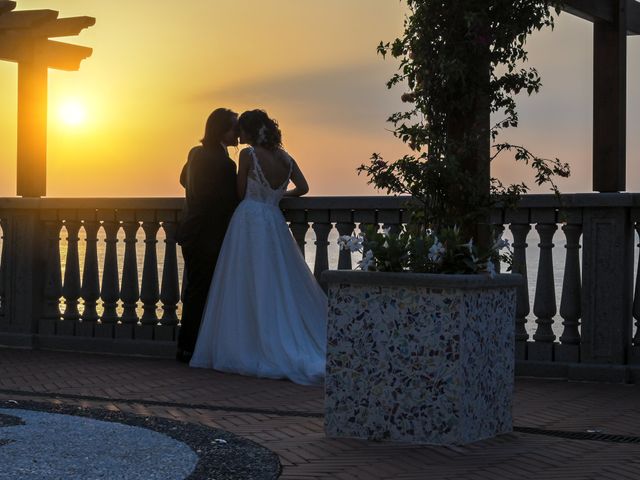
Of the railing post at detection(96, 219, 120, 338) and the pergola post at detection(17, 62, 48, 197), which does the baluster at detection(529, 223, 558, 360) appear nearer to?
the railing post at detection(96, 219, 120, 338)

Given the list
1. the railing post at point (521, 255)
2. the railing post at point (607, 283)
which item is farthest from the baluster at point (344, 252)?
the railing post at point (607, 283)

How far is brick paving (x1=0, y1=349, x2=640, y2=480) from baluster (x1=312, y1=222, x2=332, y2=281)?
1.21 metres

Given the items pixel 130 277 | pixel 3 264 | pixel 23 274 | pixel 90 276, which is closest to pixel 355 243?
pixel 130 277

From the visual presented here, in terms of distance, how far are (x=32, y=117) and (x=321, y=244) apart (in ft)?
12.1

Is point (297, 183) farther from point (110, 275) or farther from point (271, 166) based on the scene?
point (110, 275)

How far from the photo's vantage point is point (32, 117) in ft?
36.3

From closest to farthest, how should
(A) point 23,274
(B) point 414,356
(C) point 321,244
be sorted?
(B) point 414,356
(C) point 321,244
(A) point 23,274

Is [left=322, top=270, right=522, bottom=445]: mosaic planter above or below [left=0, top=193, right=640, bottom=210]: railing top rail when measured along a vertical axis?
below

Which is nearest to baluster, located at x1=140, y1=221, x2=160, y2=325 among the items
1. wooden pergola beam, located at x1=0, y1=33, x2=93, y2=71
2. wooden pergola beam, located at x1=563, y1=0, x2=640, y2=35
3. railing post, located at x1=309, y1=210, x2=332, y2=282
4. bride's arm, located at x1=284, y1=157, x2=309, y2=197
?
bride's arm, located at x1=284, y1=157, x2=309, y2=197

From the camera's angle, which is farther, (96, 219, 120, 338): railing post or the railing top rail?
(96, 219, 120, 338): railing post

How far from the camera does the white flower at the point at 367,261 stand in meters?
5.84

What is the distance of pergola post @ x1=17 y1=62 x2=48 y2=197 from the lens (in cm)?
1105

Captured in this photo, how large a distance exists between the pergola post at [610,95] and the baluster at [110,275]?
13.6 feet

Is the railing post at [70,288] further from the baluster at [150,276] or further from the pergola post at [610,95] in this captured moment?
the pergola post at [610,95]
